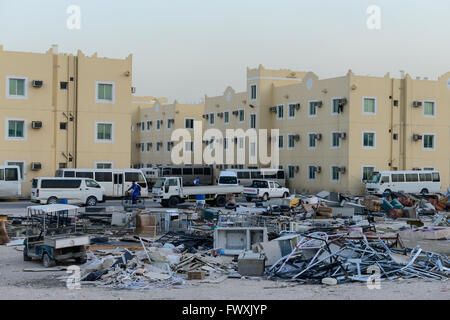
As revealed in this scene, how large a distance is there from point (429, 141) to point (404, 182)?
7588 millimetres

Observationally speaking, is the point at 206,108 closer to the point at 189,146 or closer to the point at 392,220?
Answer: the point at 189,146

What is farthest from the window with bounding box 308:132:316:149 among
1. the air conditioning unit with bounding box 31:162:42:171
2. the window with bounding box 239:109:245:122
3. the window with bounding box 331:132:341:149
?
the air conditioning unit with bounding box 31:162:42:171

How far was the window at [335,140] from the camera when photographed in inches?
1924

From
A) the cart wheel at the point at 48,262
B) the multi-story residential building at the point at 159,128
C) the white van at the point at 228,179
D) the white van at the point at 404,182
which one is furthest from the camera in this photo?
the multi-story residential building at the point at 159,128

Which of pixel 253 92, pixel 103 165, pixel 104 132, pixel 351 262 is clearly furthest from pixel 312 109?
pixel 351 262

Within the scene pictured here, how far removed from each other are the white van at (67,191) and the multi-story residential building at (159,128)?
126ft

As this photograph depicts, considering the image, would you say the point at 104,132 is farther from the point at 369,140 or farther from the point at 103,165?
the point at 369,140

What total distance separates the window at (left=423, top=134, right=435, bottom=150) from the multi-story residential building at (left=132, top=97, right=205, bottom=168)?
29.4m

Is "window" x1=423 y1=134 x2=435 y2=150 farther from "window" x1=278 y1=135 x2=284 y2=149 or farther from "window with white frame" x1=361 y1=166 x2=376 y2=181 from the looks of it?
"window" x1=278 y1=135 x2=284 y2=149

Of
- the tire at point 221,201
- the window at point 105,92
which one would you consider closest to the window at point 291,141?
the window at point 105,92

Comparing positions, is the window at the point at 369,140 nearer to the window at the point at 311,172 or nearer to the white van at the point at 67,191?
the window at the point at 311,172

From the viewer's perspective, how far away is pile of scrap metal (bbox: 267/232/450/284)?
14.4 meters

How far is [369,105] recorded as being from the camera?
48.5 m
